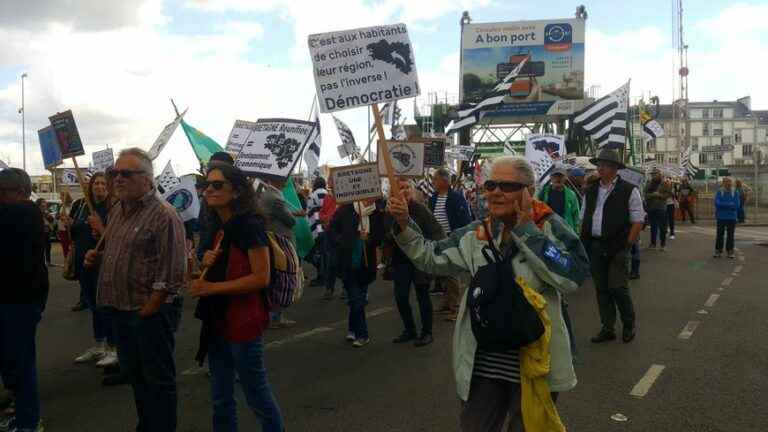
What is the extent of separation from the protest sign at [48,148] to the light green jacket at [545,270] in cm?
683

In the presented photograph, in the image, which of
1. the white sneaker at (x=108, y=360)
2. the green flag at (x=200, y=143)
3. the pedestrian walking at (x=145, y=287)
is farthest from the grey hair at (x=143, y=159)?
the green flag at (x=200, y=143)

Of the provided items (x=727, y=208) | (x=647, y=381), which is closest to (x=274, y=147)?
(x=647, y=381)

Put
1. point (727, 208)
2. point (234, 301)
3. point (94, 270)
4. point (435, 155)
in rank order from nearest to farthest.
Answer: point (234, 301) < point (94, 270) < point (435, 155) < point (727, 208)

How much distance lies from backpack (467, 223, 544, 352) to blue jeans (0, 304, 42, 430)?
308 cm

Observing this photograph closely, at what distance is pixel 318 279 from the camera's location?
12242mm

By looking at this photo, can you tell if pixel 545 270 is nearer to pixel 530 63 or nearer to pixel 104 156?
pixel 104 156

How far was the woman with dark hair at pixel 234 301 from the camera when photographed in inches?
143

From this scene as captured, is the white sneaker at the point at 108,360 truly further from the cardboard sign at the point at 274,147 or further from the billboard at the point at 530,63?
the billboard at the point at 530,63

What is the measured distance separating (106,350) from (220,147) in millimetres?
4137

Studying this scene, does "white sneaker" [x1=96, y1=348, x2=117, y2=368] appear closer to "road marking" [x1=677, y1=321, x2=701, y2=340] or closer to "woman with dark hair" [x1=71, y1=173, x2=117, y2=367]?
"woman with dark hair" [x1=71, y1=173, x2=117, y2=367]

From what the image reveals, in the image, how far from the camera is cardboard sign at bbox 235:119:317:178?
743 centimetres

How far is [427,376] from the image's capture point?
19.5 ft

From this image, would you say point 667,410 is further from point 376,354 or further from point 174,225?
point 174,225

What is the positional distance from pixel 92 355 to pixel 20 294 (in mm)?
2553
